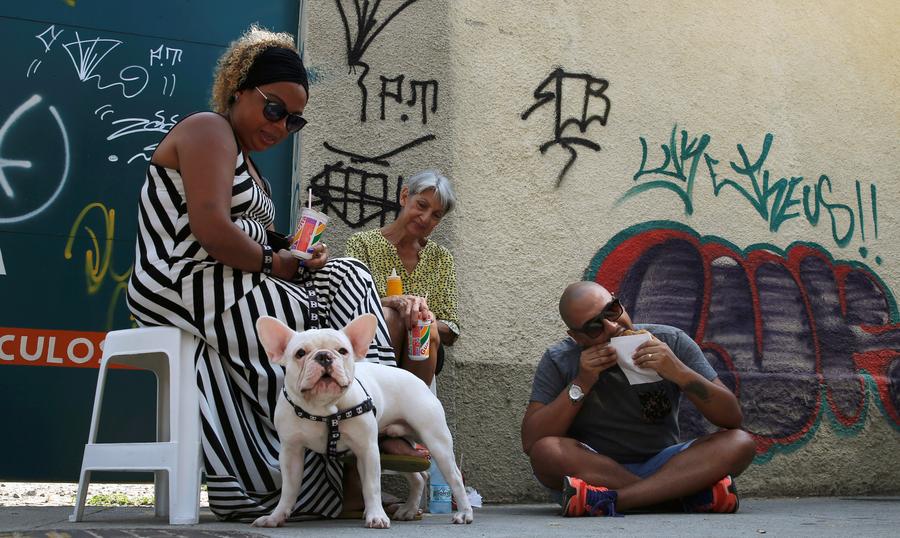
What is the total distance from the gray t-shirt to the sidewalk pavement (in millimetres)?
336

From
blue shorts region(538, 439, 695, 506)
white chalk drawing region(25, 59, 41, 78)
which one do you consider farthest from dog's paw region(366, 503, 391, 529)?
white chalk drawing region(25, 59, 41, 78)

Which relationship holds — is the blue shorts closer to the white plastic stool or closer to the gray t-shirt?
the gray t-shirt

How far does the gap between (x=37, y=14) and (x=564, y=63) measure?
270 centimetres

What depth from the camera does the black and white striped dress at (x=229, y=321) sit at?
331 cm

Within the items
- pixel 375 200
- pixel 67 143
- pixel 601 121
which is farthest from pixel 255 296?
pixel 601 121

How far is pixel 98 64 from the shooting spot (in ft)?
15.9

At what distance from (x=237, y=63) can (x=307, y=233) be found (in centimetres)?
69

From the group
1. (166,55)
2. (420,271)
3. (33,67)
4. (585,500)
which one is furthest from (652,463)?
(33,67)

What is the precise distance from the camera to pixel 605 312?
384 centimetres

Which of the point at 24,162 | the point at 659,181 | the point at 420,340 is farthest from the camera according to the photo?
the point at 659,181

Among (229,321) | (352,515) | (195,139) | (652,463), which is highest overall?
(195,139)

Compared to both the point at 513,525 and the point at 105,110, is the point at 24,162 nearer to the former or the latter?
the point at 105,110

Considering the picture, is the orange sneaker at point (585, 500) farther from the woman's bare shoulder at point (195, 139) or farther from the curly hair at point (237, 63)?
the curly hair at point (237, 63)

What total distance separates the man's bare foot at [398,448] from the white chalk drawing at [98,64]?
2.52 meters
